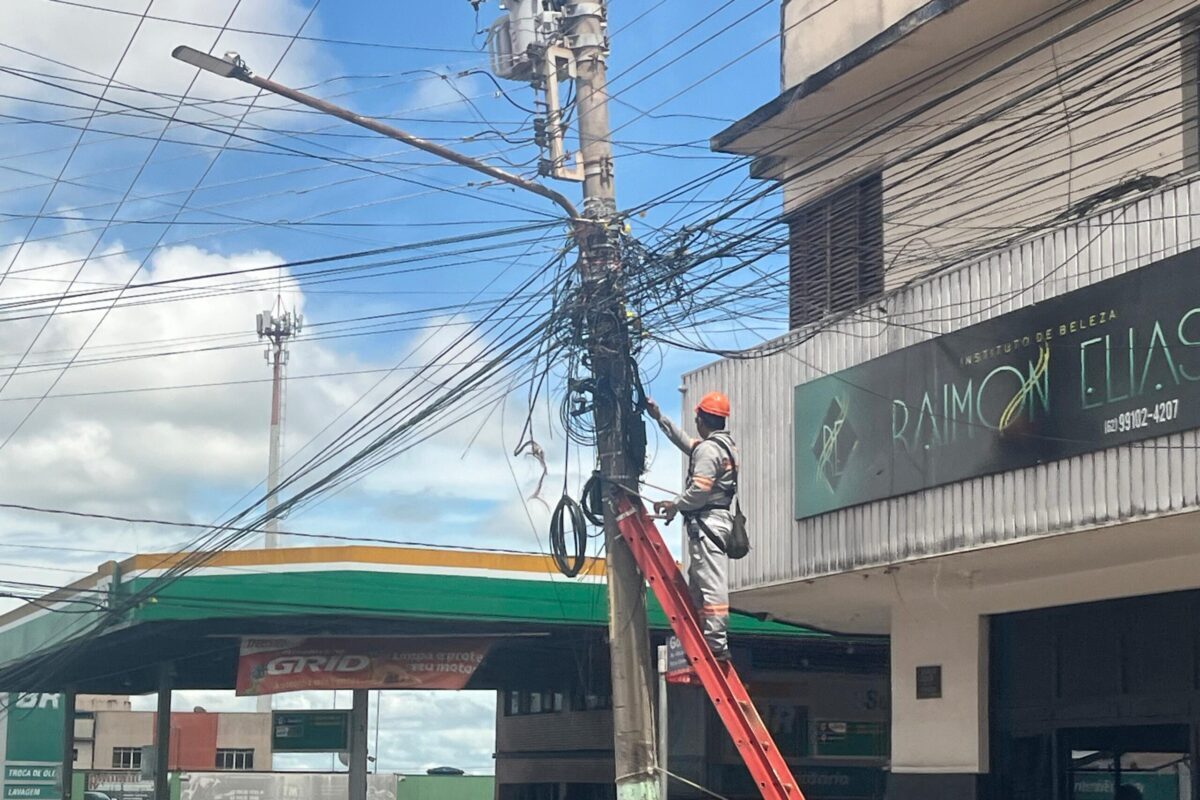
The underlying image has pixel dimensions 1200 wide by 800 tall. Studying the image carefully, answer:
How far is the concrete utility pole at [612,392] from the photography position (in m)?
11.2

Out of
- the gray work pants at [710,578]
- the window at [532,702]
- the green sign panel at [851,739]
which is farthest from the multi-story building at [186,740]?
the gray work pants at [710,578]

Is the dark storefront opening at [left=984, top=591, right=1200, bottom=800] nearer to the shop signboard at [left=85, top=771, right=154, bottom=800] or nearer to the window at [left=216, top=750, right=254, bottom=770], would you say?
the shop signboard at [left=85, top=771, right=154, bottom=800]

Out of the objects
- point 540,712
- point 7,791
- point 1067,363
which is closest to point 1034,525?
point 1067,363

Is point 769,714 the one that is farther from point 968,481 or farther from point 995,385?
point 995,385

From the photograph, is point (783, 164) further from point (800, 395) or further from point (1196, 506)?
point (1196, 506)

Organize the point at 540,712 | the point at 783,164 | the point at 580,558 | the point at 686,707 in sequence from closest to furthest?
the point at 580,558 → the point at 783,164 → the point at 686,707 → the point at 540,712

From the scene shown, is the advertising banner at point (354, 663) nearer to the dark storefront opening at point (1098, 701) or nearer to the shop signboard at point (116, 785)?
the dark storefront opening at point (1098, 701)

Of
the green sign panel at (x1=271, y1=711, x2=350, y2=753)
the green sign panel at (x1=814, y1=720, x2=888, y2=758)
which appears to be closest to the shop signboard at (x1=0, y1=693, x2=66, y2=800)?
the green sign panel at (x1=271, y1=711, x2=350, y2=753)

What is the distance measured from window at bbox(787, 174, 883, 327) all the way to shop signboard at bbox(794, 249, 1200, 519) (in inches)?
79.9

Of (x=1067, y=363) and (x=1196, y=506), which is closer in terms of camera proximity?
(x=1196, y=506)

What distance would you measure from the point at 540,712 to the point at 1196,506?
875 inches

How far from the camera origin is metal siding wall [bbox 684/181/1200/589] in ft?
34.0

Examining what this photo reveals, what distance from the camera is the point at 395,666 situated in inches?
924

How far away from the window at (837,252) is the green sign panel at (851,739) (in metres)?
12.0
